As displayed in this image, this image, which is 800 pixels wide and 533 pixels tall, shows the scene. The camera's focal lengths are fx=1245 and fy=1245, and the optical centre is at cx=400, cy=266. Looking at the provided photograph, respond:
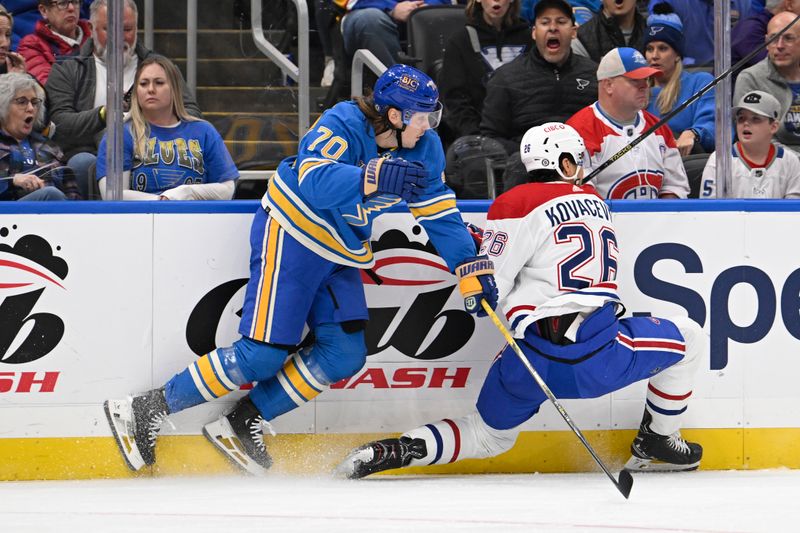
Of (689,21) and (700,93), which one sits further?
(689,21)

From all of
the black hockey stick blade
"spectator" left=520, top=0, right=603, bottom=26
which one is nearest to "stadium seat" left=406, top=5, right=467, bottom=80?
"spectator" left=520, top=0, right=603, bottom=26

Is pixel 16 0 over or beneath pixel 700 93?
over

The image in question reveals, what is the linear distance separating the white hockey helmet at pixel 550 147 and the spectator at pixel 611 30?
4.18 feet

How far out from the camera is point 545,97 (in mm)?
4953

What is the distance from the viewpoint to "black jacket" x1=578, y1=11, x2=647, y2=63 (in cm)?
530

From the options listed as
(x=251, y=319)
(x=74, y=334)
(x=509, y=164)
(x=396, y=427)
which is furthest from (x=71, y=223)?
(x=509, y=164)

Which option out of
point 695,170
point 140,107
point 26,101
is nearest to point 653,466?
point 695,170

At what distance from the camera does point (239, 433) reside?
165 inches

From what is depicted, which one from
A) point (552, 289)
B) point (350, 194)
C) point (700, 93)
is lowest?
point (552, 289)

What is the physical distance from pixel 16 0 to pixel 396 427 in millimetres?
2419

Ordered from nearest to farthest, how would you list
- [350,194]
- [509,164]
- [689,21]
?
[350,194], [509,164], [689,21]

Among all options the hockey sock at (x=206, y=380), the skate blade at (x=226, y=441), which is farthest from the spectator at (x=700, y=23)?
the skate blade at (x=226, y=441)

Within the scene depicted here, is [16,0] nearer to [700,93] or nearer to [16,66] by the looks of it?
[16,66]

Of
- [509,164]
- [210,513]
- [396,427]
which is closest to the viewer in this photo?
[210,513]
